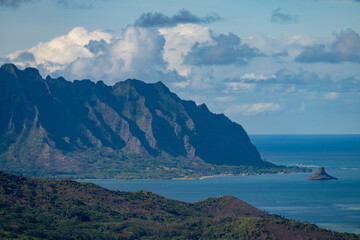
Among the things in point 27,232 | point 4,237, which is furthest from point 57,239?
point 4,237

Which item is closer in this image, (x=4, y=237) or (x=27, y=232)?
(x=4, y=237)

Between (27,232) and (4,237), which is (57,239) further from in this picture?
(4,237)

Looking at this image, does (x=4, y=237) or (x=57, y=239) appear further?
(x=57, y=239)
